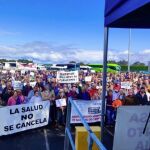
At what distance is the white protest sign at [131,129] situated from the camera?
233 inches

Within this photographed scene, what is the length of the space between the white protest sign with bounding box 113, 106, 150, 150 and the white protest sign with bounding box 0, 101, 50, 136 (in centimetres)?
837

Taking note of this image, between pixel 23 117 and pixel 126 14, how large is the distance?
34.0 ft

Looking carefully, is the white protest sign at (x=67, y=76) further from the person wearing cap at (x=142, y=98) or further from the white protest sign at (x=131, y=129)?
the white protest sign at (x=131, y=129)

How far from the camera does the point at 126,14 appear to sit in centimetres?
476

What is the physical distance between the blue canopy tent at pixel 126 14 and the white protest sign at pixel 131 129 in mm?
1023

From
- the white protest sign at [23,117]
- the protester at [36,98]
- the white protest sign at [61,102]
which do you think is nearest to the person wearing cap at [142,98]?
the white protest sign at [61,102]

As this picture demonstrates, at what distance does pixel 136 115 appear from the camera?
19.7 feet

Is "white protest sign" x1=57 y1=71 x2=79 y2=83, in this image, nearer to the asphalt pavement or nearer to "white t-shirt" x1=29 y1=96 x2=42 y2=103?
"white t-shirt" x1=29 y1=96 x2=42 y2=103

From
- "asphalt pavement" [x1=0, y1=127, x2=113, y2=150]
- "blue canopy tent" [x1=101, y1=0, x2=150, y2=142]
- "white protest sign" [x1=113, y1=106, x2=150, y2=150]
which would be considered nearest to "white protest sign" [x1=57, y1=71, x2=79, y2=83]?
"asphalt pavement" [x1=0, y1=127, x2=113, y2=150]

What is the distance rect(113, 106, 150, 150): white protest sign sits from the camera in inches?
233

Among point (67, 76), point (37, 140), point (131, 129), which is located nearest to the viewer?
point (131, 129)

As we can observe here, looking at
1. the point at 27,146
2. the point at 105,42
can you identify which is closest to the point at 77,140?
the point at 105,42

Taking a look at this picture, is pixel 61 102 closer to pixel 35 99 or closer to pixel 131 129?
pixel 35 99

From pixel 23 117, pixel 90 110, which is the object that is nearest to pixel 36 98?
pixel 23 117
